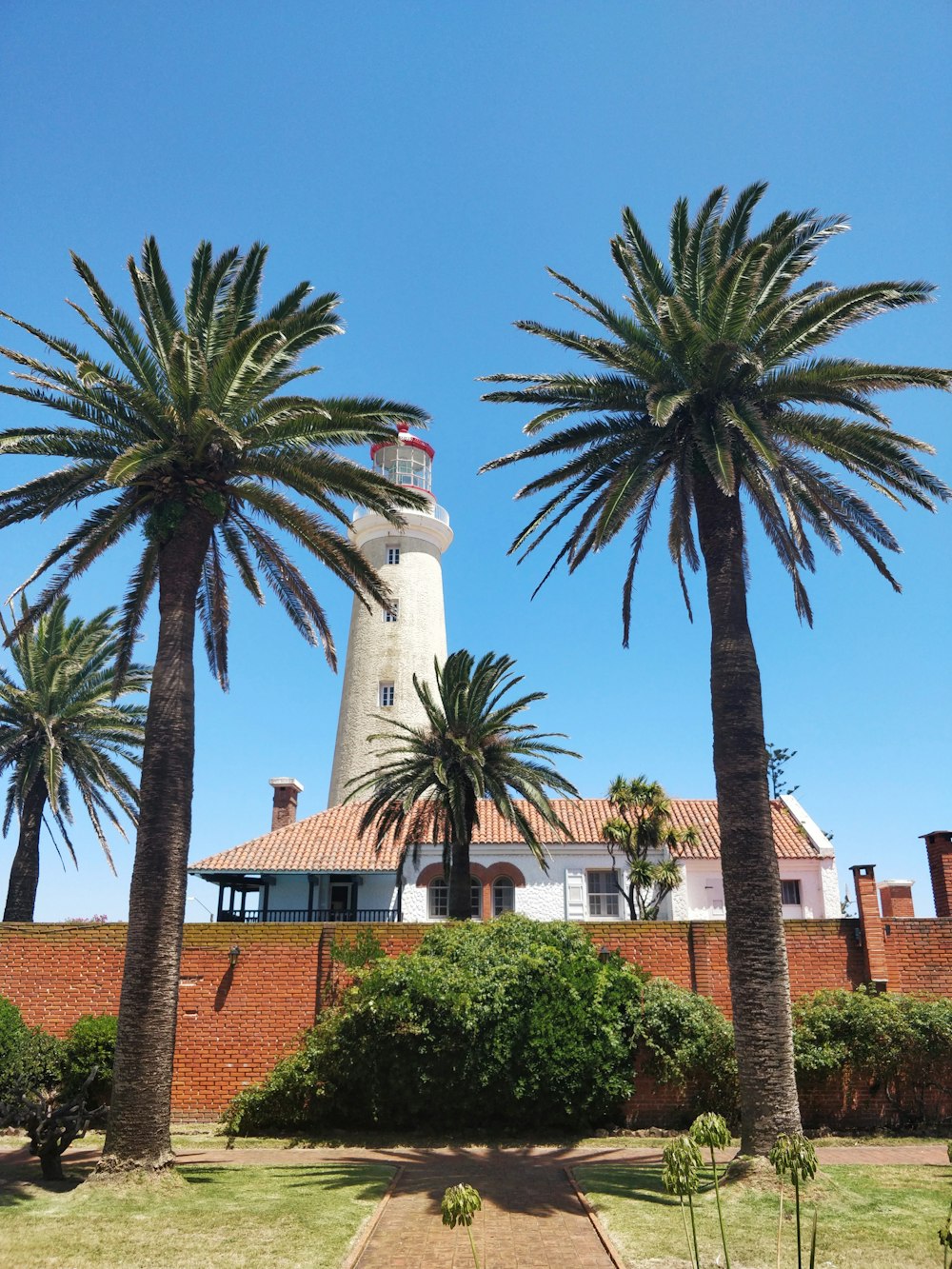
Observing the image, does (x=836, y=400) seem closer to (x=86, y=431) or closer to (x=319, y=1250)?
(x=86, y=431)

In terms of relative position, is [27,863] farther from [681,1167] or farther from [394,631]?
[681,1167]

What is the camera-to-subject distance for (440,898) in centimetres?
3159

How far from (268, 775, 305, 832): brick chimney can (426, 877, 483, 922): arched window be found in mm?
7387

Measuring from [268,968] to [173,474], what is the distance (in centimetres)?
940

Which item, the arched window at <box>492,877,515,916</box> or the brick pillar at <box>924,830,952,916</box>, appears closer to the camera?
the brick pillar at <box>924,830,952,916</box>

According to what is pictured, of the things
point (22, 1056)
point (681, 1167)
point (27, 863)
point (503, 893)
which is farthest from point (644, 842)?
point (681, 1167)

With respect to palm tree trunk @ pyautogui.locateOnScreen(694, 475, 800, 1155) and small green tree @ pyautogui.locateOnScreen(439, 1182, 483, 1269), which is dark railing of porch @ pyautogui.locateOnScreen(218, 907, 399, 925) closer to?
palm tree trunk @ pyautogui.locateOnScreen(694, 475, 800, 1155)

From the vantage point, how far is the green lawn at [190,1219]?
350 inches

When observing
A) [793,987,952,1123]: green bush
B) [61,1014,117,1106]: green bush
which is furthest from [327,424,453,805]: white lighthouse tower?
[793,987,952,1123]: green bush

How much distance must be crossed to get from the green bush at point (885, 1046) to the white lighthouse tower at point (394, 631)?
67.3 ft

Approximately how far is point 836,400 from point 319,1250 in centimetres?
1191

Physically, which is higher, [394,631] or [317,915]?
[394,631]

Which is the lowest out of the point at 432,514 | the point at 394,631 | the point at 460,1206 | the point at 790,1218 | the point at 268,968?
the point at 790,1218

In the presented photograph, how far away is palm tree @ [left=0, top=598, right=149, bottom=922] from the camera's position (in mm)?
25844
